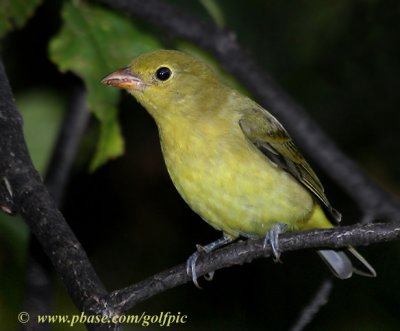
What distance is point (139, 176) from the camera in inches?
259

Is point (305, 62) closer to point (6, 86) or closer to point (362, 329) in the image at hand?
point (362, 329)

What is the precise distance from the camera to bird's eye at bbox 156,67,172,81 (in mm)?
4793

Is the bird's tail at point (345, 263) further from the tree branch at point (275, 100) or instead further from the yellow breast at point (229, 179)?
the tree branch at point (275, 100)

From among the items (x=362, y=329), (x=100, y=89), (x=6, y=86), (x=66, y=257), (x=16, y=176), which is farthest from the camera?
(x=362, y=329)

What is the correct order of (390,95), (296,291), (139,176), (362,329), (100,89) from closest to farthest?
(100,89), (362,329), (296,291), (139,176), (390,95)

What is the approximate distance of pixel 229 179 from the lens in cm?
432

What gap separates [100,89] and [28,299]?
1.30 metres

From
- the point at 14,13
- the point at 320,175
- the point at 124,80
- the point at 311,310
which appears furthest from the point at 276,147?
the point at 320,175

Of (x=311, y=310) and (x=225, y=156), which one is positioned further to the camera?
(x=225, y=156)

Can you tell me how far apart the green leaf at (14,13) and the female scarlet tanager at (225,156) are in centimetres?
68

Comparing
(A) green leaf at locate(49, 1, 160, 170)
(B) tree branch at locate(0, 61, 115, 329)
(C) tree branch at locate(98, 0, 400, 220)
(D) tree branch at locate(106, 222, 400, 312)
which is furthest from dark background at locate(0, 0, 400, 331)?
(D) tree branch at locate(106, 222, 400, 312)

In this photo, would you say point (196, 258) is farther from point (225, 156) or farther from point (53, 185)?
point (53, 185)

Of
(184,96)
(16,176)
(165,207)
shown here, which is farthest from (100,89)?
(165,207)

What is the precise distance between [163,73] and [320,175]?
3138 mm
